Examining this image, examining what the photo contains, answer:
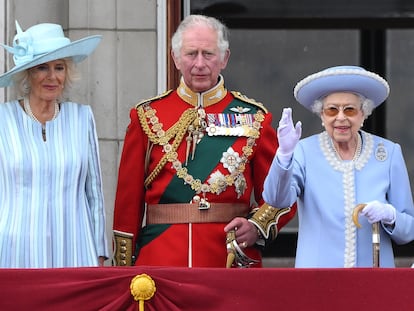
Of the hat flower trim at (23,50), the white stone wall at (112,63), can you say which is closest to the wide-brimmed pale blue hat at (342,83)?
the hat flower trim at (23,50)

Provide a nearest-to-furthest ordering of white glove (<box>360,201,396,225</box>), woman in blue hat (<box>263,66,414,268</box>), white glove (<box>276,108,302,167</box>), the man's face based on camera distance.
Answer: white glove (<box>276,108,302,167</box>), white glove (<box>360,201,396,225</box>), woman in blue hat (<box>263,66,414,268</box>), the man's face

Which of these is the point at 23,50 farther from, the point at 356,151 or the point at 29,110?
the point at 356,151

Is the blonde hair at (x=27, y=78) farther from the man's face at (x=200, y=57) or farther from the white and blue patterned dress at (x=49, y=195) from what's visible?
the man's face at (x=200, y=57)

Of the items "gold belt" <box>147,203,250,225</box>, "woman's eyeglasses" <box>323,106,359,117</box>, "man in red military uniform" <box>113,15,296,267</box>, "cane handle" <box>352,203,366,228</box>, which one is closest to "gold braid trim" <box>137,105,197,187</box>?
"man in red military uniform" <box>113,15,296,267</box>

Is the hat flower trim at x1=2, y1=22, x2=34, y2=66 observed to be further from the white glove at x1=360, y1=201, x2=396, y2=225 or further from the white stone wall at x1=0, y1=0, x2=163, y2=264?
the white stone wall at x1=0, y1=0, x2=163, y2=264

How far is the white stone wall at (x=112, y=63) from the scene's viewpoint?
26.5ft

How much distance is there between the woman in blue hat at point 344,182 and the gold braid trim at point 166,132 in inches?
20.4

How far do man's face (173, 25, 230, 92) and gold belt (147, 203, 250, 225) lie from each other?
488mm

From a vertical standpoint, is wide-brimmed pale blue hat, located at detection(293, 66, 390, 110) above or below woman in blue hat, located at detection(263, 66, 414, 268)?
above

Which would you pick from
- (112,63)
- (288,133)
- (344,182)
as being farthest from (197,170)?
(112,63)

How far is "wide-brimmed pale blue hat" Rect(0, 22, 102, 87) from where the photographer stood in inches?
251

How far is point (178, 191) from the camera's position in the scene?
6.60 metres

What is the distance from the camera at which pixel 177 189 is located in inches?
260

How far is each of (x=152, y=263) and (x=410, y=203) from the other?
3.56 ft
